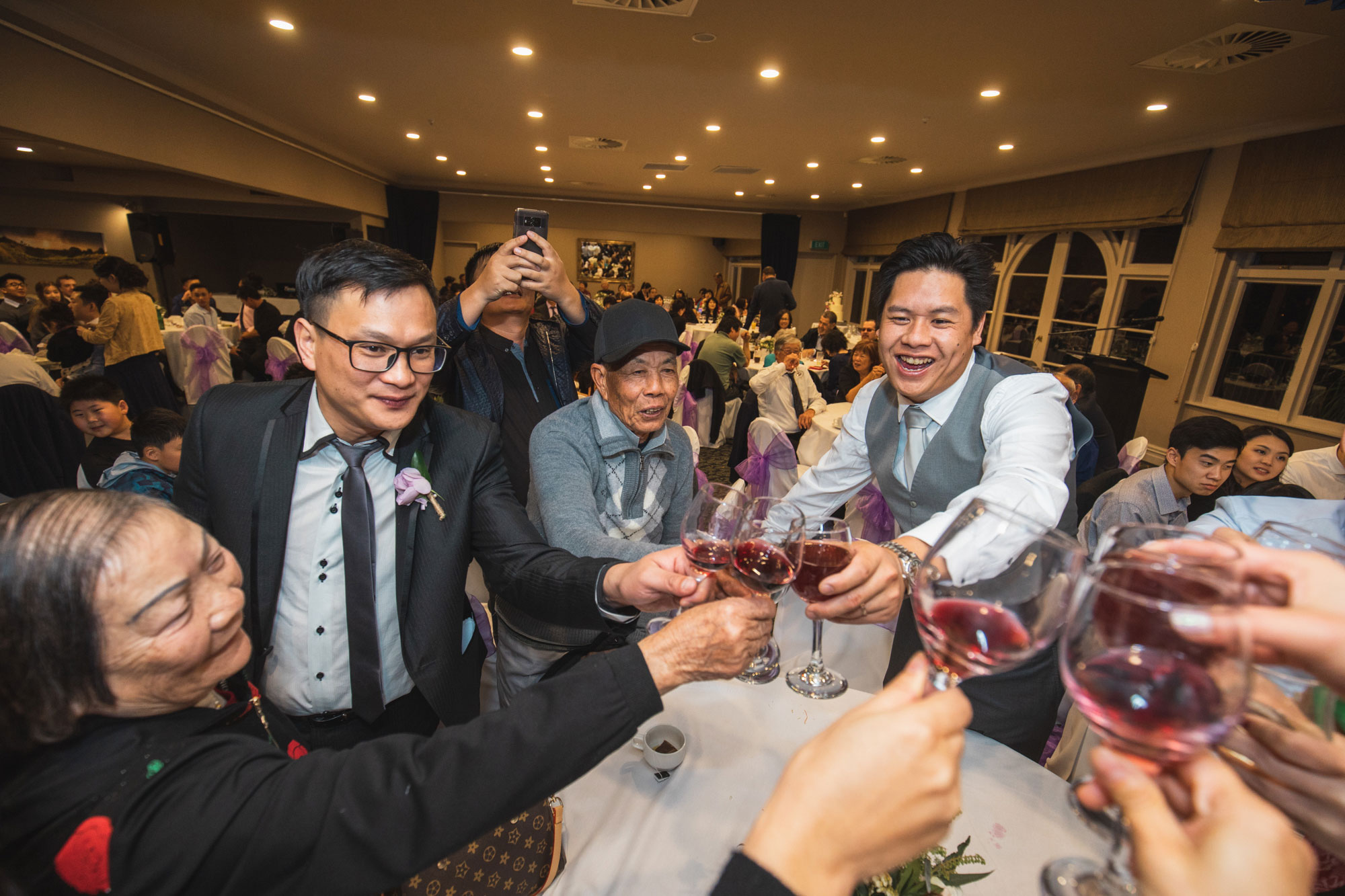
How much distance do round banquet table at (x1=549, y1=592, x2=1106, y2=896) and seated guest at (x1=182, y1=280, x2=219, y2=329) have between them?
28.8 feet

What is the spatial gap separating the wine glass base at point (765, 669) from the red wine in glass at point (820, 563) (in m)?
0.30

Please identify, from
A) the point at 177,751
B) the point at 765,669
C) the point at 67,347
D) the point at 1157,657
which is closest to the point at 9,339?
the point at 67,347

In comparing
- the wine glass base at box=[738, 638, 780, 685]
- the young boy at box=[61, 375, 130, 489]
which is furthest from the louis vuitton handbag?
the young boy at box=[61, 375, 130, 489]

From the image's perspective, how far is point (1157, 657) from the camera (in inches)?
23.2

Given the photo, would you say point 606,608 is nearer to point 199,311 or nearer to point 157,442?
point 157,442

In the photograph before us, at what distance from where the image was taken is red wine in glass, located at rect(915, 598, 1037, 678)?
0.75 m

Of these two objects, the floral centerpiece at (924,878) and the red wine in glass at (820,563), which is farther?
the red wine in glass at (820,563)

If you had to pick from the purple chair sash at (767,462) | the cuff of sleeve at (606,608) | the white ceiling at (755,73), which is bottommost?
the purple chair sash at (767,462)

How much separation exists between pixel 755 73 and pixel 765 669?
17.0ft

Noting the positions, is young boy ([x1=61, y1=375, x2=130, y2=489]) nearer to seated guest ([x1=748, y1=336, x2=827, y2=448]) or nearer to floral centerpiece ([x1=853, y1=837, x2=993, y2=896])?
floral centerpiece ([x1=853, y1=837, x2=993, y2=896])

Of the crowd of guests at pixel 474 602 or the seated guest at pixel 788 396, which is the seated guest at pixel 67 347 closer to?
the crowd of guests at pixel 474 602

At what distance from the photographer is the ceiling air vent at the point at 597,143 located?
769 cm

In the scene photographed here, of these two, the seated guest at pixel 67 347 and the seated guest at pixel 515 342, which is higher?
the seated guest at pixel 515 342

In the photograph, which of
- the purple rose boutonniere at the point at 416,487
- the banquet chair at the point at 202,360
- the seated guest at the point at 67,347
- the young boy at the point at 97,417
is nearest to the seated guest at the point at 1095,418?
the purple rose boutonniere at the point at 416,487
